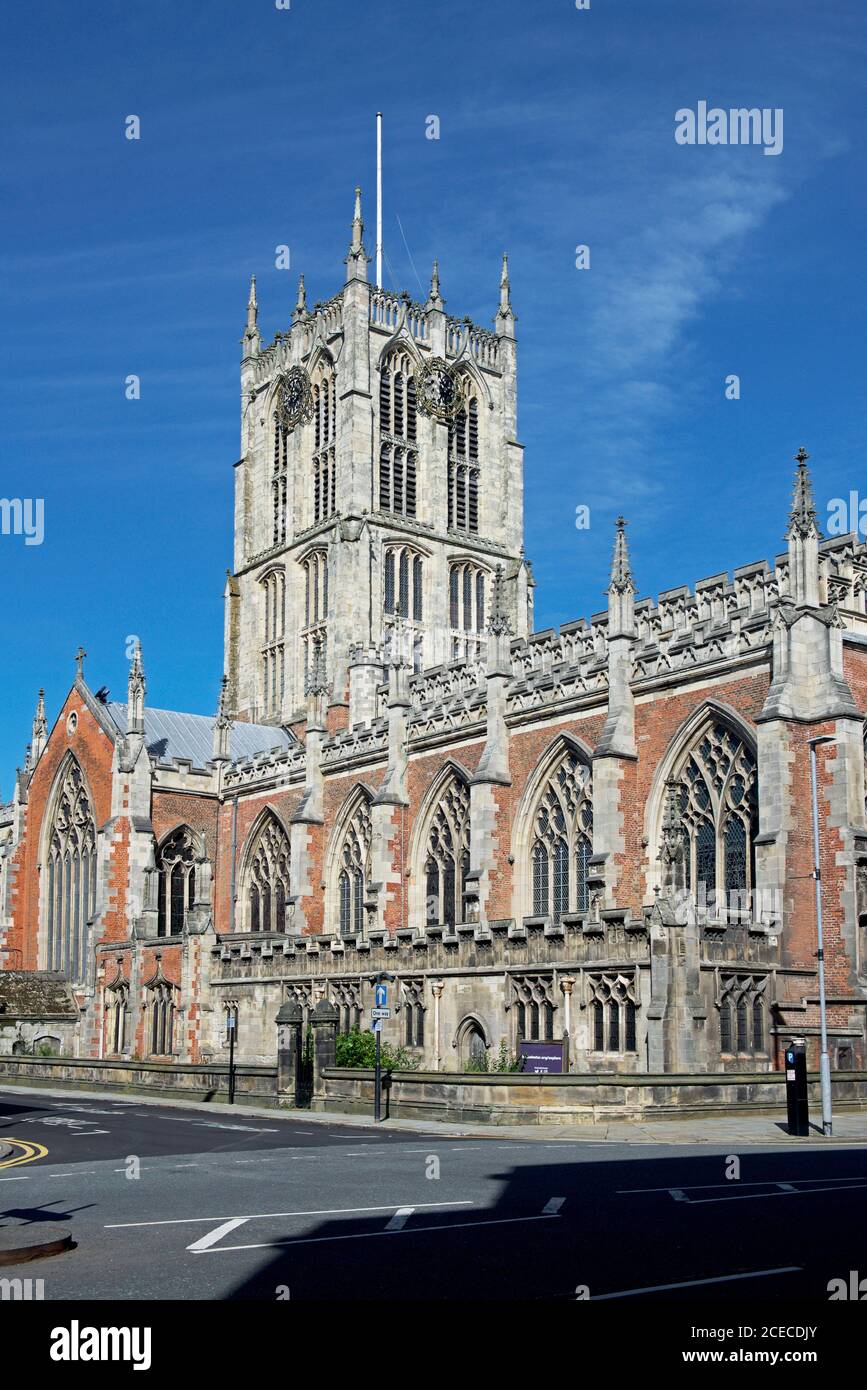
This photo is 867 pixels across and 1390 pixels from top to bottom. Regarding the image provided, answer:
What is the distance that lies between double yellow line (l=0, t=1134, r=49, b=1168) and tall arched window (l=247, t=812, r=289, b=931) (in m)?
32.1

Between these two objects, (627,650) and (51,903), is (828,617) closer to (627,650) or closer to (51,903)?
(627,650)

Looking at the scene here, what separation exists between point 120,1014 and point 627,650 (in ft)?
74.2

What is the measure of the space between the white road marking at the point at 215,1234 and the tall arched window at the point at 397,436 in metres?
58.3

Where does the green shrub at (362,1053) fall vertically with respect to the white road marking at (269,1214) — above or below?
below

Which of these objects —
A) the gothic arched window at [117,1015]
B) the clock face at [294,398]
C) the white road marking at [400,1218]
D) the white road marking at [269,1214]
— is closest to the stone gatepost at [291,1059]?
the gothic arched window at [117,1015]

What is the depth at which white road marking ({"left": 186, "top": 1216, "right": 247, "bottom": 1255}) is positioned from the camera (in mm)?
10992

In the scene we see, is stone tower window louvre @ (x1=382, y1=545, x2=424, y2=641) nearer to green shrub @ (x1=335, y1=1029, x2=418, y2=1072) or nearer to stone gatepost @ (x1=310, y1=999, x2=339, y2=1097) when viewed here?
green shrub @ (x1=335, y1=1029, x2=418, y2=1072)

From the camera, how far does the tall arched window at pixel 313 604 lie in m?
68.2

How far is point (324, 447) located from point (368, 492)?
433 cm

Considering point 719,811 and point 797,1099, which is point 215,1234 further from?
point 719,811

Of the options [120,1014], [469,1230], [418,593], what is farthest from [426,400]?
[469,1230]

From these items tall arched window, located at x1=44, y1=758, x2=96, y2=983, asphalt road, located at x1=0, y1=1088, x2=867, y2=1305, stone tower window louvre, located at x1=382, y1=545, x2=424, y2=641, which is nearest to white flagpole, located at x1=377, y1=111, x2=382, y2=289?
stone tower window louvre, located at x1=382, y1=545, x2=424, y2=641

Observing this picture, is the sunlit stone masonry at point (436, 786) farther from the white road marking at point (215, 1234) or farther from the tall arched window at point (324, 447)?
the white road marking at point (215, 1234)
